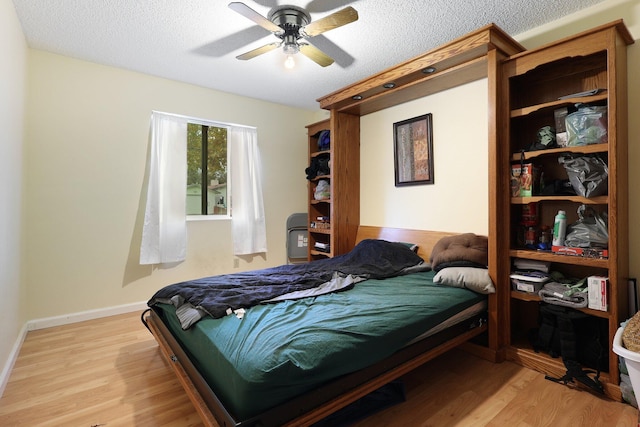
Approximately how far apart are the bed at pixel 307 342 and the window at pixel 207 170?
6.12 feet

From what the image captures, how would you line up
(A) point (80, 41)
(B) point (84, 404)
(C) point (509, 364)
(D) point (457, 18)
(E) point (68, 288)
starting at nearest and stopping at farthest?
(B) point (84, 404) < (C) point (509, 364) < (D) point (457, 18) < (A) point (80, 41) < (E) point (68, 288)

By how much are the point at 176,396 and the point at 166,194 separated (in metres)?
2.22

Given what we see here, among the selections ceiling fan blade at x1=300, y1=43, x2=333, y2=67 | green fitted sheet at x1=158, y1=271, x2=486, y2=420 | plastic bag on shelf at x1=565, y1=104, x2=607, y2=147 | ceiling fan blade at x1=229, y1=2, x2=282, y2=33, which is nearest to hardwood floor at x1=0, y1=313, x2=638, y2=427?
green fitted sheet at x1=158, y1=271, x2=486, y2=420

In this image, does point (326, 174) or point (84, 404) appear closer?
point (84, 404)

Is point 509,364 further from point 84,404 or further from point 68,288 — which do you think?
point 68,288

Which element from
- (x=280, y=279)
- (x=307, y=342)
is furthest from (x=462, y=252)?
(x=307, y=342)

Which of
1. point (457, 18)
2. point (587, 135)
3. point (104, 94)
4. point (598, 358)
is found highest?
point (457, 18)

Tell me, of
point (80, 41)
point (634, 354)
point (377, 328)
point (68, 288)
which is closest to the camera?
point (634, 354)

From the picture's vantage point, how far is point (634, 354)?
1.42 metres

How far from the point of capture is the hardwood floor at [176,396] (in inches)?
63.4

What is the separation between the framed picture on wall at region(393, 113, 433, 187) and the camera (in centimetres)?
307

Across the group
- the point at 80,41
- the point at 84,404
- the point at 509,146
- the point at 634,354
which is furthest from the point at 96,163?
the point at 634,354

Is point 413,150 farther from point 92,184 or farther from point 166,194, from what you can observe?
point 92,184

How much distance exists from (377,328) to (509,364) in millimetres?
1287
